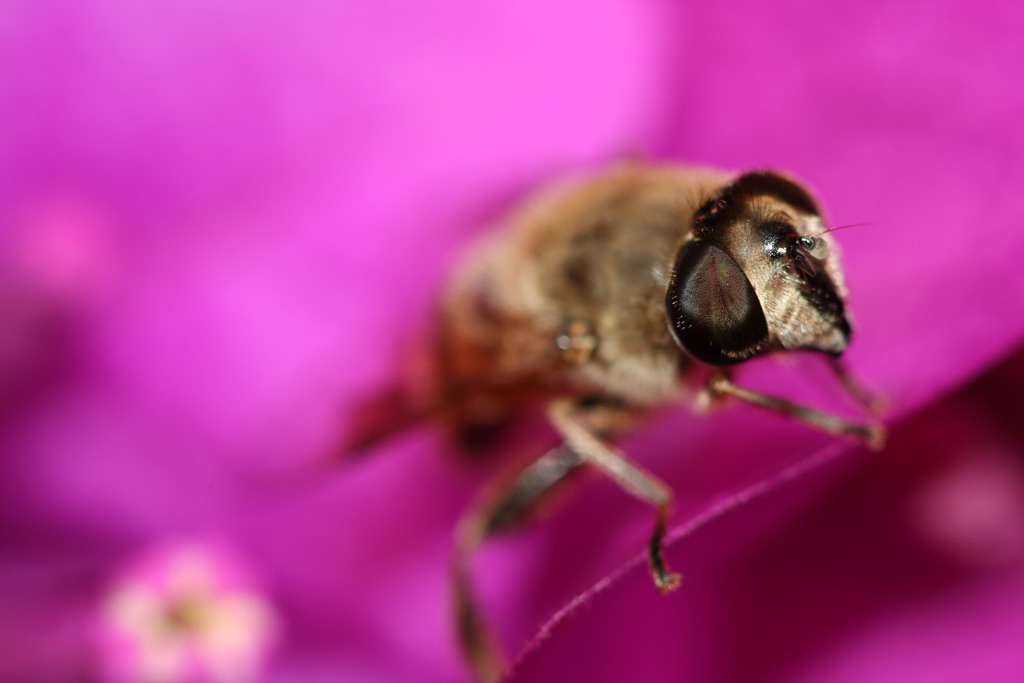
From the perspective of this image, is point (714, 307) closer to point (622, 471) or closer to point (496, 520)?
point (622, 471)

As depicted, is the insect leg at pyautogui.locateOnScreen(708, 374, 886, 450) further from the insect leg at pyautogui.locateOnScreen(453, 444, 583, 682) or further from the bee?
the insect leg at pyautogui.locateOnScreen(453, 444, 583, 682)

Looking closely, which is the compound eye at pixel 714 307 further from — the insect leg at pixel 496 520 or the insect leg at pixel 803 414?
the insect leg at pixel 496 520

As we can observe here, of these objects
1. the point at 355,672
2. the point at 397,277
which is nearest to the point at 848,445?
the point at 355,672

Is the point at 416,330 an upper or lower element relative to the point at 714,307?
lower

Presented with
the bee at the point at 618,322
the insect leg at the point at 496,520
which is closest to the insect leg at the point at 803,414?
the bee at the point at 618,322

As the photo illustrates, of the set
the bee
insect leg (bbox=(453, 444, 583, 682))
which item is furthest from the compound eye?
insect leg (bbox=(453, 444, 583, 682))

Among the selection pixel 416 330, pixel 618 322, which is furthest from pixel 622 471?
pixel 416 330

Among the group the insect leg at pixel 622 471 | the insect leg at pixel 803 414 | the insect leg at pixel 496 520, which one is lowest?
the insect leg at pixel 496 520
